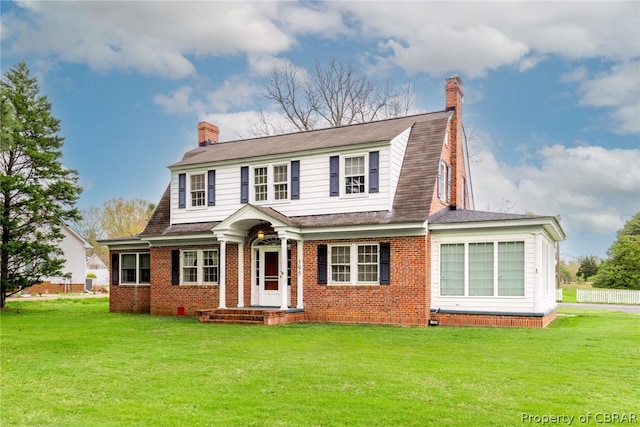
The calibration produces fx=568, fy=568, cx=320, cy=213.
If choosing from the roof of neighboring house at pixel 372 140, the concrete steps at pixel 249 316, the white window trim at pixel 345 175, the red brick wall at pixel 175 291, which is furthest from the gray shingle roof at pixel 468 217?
the red brick wall at pixel 175 291

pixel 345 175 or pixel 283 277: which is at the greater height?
pixel 345 175

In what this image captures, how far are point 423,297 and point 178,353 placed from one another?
25.6 feet

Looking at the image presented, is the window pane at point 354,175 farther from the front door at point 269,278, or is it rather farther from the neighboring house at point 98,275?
the neighboring house at point 98,275

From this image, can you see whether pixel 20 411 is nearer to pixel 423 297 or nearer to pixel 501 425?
pixel 501 425

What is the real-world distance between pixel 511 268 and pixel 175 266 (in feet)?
38.0

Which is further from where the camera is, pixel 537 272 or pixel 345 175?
pixel 345 175

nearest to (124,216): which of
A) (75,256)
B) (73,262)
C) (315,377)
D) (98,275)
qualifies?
(98,275)

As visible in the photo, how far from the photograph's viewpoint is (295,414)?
6.50 meters

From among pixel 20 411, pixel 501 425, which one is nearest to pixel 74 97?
pixel 20 411

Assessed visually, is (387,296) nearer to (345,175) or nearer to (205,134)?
(345,175)

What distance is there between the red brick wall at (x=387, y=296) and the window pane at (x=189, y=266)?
184 inches

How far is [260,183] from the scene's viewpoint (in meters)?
19.7

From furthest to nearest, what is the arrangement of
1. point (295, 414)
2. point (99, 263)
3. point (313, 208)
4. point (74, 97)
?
point (99, 263)
point (74, 97)
point (313, 208)
point (295, 414)

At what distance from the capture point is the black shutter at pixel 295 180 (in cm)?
1884
